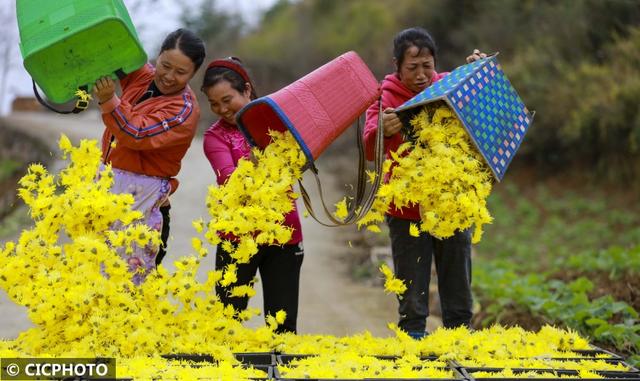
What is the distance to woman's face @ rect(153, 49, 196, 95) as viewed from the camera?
11.4ft

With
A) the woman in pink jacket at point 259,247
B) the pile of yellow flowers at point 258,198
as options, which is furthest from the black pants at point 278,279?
the pile of yellow flowers at point 258,198

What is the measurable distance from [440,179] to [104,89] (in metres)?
1.53

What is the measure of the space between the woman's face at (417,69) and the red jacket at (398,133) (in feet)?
0.16

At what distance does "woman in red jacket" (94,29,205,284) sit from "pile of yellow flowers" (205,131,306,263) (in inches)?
15.4

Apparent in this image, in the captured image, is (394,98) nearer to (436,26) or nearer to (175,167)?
(175,167)

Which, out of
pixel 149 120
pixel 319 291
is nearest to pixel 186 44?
pixel 149 120

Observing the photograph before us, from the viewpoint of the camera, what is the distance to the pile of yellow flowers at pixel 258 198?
3.18m

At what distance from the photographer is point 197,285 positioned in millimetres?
3180

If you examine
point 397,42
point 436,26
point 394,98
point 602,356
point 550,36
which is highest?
point 436,26

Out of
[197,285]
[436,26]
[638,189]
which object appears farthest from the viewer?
[436,26]

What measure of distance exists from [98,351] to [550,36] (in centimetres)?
1380

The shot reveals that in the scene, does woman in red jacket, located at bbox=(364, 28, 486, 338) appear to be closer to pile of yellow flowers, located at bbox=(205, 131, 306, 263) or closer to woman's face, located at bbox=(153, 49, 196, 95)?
pile of yellow flowers, located at bbox=(205, 131, 306, 263)

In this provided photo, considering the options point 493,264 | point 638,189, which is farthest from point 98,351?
point 638,189

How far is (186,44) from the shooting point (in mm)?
3480
